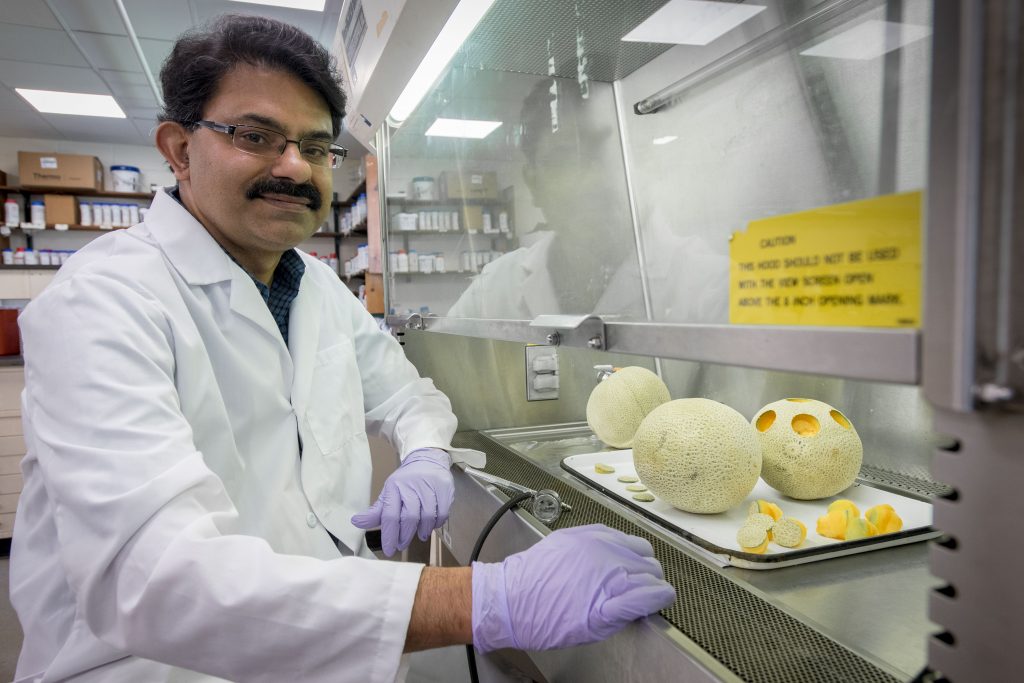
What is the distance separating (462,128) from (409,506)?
0.90 metres

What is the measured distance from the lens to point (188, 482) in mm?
759

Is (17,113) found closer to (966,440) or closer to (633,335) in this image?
(633,335)

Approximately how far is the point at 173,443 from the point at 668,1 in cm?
90

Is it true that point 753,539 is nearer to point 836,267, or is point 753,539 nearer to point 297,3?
point 836,267

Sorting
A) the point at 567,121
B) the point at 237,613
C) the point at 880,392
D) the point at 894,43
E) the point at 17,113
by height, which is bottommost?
the point at 237,613

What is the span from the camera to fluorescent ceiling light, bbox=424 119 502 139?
4.46 ft

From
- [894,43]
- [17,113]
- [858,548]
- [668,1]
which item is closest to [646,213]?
[668,1]

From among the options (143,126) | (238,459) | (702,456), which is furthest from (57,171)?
(702,456)

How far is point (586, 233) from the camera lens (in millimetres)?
1122

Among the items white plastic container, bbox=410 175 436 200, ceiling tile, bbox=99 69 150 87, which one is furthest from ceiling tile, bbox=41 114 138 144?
white plastic container, bbox=410 175 436 200

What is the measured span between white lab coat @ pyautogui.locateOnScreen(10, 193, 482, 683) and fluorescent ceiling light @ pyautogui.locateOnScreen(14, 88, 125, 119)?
4405 millimetres

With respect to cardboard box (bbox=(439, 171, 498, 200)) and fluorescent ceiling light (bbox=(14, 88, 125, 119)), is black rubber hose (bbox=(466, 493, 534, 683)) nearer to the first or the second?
cardboard box (bbox=(439, 171, 498, 200))

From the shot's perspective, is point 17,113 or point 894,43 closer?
point 894,43

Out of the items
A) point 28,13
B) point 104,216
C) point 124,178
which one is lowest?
point 104,216
